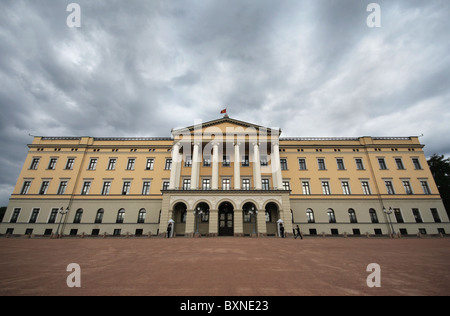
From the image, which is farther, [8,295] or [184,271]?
[184,271]

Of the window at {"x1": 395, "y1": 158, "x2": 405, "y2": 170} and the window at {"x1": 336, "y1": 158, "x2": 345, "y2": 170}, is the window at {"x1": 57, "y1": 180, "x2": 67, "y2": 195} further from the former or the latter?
the window at {"x1": 395, "y1": 158, "x2": 405, "y2": 170}

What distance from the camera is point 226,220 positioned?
81.7 ft

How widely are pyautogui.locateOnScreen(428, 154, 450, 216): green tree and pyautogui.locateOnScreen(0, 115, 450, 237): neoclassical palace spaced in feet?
23.9

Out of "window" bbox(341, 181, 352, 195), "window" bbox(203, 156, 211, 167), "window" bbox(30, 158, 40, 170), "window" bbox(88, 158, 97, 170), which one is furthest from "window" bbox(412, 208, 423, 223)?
"window" bbox(30, 158, 40, 170)

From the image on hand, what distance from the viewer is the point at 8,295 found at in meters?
4.07

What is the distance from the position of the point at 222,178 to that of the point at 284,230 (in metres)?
11.1

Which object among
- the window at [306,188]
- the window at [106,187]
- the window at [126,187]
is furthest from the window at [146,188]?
the window at [306,188]

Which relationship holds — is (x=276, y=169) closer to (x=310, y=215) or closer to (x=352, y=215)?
(x=310, y=215)

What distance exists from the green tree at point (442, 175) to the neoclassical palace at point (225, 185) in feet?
23.9

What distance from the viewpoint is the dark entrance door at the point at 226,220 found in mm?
24120

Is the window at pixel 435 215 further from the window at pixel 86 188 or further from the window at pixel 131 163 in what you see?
the window at pixel 86 188
